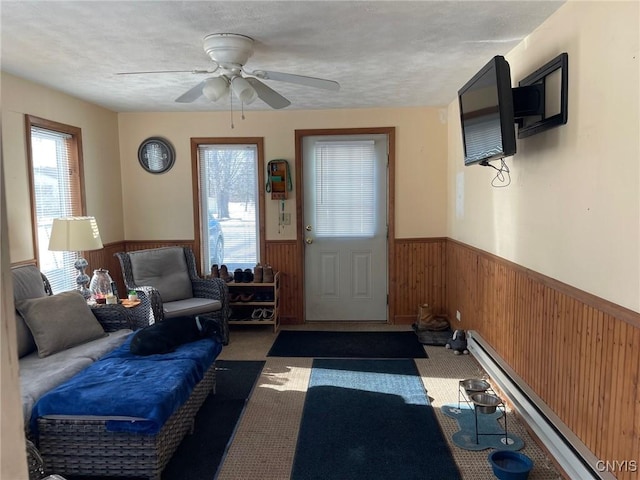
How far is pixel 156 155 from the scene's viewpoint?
187 inches

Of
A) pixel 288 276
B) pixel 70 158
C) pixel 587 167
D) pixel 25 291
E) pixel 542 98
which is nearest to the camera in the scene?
pixel 587 167

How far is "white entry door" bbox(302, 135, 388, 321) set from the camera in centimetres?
469

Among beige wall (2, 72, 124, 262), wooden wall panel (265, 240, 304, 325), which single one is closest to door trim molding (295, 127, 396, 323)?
wooden wall panel (265, 240, 304, 325)

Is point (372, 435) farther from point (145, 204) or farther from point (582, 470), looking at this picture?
point (145, 204)

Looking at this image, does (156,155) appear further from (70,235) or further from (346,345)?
(346,345)

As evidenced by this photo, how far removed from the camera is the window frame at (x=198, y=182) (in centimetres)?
468

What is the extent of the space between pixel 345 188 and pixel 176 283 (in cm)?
196

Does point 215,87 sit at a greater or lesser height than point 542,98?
greater

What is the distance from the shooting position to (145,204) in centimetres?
483

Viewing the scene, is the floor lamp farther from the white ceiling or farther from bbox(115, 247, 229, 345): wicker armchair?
the white ceiling

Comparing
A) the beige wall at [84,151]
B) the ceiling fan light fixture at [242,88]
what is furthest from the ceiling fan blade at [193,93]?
the beige wall at [84,151]

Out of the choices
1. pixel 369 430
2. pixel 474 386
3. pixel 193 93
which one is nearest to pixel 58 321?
pixel 193 93

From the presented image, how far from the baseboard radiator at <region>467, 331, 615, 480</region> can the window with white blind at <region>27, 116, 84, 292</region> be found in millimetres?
3444

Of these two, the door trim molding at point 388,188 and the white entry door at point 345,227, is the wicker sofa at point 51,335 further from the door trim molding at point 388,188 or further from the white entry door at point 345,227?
the white entry door at point 345,227
